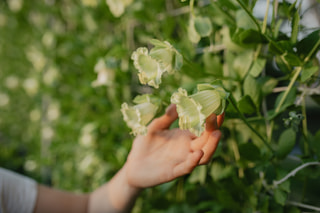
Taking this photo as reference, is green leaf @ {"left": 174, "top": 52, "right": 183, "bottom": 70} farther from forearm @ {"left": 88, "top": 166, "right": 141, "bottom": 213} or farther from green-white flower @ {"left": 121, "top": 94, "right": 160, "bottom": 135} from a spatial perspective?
forearm @ {"left": 88, "top": 166, "right": 141, "bottom": 213}

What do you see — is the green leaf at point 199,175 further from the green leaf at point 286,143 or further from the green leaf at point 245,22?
the green leaf at point 245,22

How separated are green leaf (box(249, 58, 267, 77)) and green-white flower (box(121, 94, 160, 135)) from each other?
0.20 m

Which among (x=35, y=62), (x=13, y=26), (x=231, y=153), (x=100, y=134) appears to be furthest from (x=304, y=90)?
(x=13, y=26)

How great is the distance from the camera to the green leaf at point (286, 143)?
0.51m

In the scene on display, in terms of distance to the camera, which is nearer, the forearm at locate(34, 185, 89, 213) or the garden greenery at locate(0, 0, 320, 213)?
the garden greenery at locate(0, 0, 320, 213)

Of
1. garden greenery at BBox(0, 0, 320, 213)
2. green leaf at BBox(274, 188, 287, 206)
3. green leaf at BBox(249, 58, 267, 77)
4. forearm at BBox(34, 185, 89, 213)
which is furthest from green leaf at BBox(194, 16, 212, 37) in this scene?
forearm at BBox(34, 185, 89, 213)

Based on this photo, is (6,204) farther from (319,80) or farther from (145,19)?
(319,80)

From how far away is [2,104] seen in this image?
7.54 ft

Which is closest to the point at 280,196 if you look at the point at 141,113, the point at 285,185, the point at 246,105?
the point at 285,185

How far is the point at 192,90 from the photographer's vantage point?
497mm

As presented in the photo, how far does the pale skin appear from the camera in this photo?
1.37 ft

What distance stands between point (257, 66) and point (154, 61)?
227mm

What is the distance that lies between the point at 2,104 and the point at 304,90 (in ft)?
7.77

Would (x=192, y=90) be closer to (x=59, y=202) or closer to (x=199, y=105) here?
(x=199, y=105)
